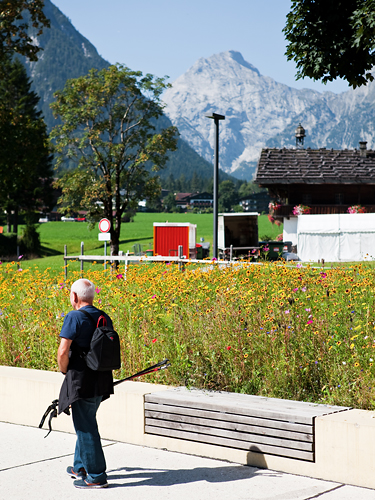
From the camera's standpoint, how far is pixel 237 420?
5.24m

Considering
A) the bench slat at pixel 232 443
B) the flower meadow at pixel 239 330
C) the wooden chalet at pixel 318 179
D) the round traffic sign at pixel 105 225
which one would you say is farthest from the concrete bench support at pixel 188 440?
the wooden chalet at pixel 318 179

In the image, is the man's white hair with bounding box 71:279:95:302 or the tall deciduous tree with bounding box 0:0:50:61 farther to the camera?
the tall deciduous tree with bounding box 0:0:50:61

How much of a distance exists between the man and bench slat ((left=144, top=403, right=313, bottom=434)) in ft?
3.12

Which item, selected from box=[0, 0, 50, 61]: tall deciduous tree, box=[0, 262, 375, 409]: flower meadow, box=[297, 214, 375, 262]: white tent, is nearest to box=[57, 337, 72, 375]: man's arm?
box=[0, 262, 375, 409]: flower meadow

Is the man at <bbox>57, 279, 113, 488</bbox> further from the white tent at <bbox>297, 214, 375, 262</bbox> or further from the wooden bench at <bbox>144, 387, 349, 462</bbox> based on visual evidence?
the white tent at <bbox>297, 214, 375, 262</bbox>

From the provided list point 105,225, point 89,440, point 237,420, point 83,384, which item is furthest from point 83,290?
point 105,225

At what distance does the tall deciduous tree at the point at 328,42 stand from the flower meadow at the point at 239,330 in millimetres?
4248

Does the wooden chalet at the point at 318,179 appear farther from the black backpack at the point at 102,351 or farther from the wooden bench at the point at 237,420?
the black backpack at the point at 102,351

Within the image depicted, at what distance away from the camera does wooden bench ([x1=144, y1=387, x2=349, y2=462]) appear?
4.96 meters

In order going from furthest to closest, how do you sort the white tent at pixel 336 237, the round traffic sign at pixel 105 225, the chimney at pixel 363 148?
the chimney at pixel 363 148 < the white tent at pixel 336 237 < the round traffic sign at pixel 105 225

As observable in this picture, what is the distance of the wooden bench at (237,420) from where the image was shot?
4.96 m

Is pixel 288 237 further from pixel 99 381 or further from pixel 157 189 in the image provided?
pixel 99 381

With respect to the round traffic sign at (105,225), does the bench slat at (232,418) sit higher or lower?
lower

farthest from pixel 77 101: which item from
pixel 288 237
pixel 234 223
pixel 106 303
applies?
pixel 106 303
